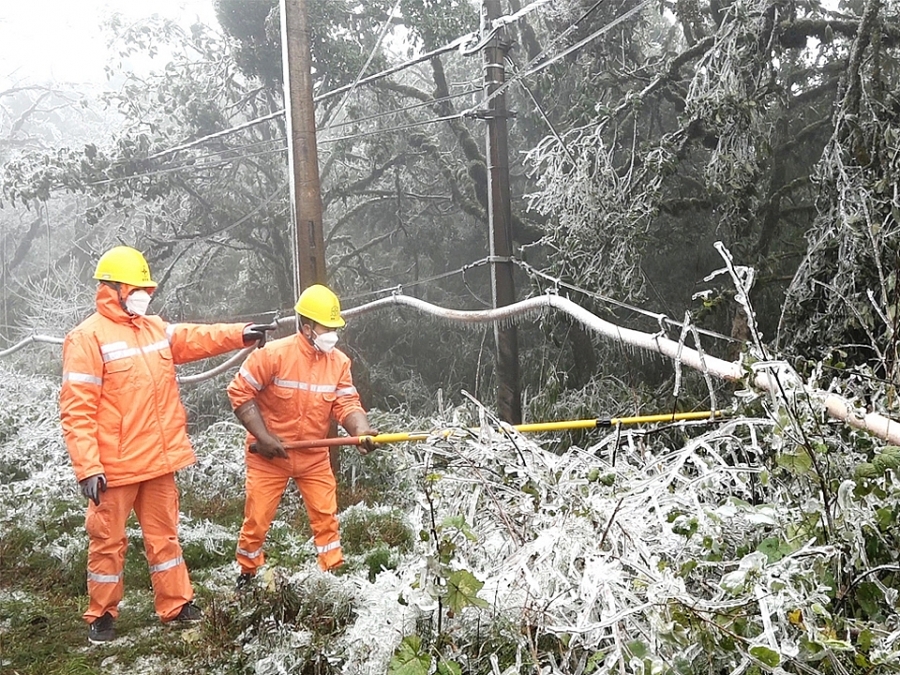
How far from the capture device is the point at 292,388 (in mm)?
4188

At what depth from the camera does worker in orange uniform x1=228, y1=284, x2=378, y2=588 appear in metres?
4.09

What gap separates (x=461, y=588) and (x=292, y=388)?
2.52 m

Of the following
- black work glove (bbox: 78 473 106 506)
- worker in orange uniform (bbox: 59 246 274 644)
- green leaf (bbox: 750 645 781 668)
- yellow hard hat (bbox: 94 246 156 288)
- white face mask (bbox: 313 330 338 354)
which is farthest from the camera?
white face mask (bbox: 313 330 338 354)

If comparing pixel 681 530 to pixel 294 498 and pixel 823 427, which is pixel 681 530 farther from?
pixel 294 498

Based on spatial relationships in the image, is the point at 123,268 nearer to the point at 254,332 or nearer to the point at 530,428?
the point at 254,332

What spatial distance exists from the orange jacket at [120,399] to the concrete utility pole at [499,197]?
3496 mm

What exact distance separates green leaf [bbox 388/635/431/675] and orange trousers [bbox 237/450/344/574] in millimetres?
2338

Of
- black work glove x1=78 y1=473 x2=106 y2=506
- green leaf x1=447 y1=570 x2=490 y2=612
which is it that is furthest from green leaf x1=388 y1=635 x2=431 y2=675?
black work glove x1=78 y1=473 x2=106 y2=506

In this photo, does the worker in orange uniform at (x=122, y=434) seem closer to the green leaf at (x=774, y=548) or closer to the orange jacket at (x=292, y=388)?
the orange jacket at (x=292, y=388)

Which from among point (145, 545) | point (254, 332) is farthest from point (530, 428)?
point (145, 545)

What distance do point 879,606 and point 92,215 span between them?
41.3 ft

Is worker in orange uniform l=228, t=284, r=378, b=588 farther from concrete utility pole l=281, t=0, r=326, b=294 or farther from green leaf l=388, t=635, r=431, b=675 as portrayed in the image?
green leaf l=388, t=635, r=431, b=675

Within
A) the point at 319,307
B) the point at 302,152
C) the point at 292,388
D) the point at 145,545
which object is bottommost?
the point at 145,545

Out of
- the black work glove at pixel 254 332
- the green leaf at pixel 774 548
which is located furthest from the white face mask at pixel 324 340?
the green leaf at pixel 774 548
